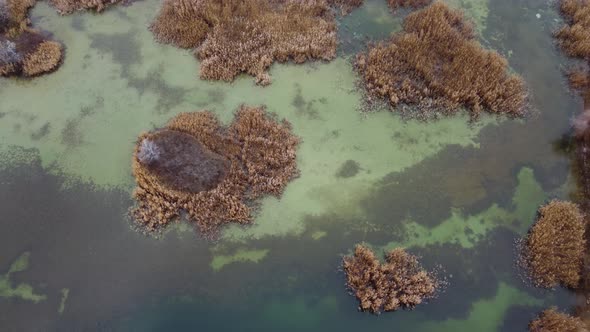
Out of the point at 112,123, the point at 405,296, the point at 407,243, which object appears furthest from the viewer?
the point at 112,123

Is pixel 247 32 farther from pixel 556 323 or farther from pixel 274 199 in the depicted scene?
pixel 556 323

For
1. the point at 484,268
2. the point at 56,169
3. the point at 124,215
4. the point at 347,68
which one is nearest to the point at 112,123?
the point at 56,169

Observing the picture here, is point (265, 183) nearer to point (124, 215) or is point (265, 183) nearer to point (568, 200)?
point (124, 215)

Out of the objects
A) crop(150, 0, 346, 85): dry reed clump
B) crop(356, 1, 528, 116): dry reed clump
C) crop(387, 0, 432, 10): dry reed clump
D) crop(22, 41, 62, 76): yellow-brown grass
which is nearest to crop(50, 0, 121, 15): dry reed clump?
crop(22, 41, 62, 76): yellow-brown grass

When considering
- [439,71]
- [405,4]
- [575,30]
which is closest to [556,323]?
[439,71]

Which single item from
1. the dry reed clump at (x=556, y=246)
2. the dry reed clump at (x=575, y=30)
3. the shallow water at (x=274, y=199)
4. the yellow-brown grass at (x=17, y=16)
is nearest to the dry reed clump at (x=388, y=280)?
the shallow water at (x=274, y=199)

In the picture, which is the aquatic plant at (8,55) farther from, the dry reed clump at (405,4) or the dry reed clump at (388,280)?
the dry reed clump at (405,4)

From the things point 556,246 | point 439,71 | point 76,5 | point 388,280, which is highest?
point 76,5
